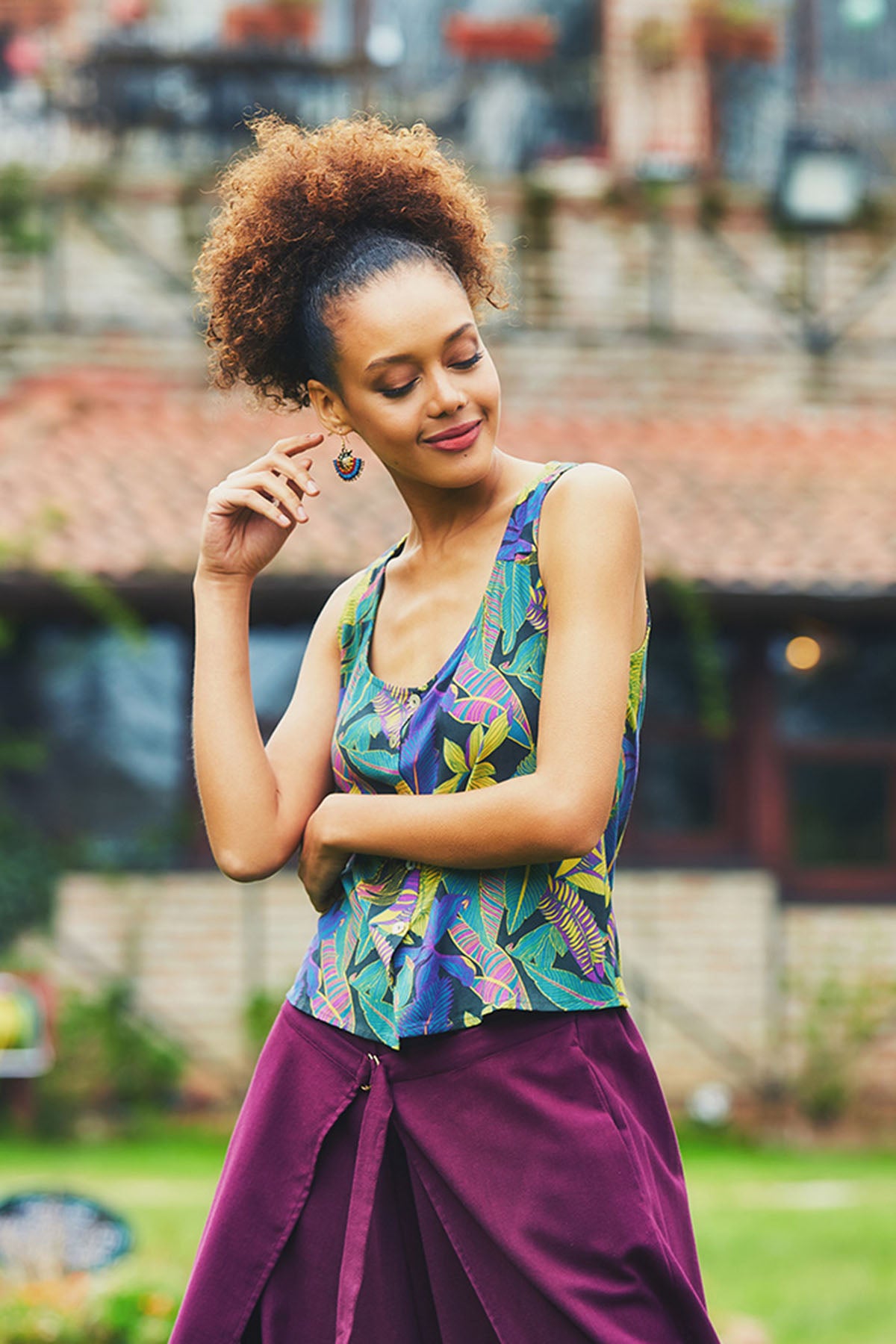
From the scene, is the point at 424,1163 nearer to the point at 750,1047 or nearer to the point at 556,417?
the point at 750,1047

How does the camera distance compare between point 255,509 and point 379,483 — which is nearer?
point 255,509

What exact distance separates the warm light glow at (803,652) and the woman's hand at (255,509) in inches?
361

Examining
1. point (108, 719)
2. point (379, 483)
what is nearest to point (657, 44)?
point (379, 483)

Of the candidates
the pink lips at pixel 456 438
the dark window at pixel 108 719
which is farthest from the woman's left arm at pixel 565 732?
the dark window at pixel 108 719

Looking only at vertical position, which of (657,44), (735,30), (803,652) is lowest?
(803,652)

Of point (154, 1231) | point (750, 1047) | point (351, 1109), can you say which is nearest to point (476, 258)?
point (351, 1109)

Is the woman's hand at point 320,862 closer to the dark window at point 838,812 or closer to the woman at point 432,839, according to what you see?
the woman at point 432,839

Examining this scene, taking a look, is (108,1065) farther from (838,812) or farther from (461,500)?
(461,500)

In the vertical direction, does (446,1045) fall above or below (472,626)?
below

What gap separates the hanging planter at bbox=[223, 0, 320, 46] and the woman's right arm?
11.8 meters

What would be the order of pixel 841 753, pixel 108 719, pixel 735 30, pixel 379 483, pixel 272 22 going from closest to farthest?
pixel 108 719, pixel 841 753, pixel 379 483, pixel 272 22, pixel 735 30

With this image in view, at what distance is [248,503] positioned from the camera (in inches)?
90.7

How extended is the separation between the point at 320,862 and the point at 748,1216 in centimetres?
611

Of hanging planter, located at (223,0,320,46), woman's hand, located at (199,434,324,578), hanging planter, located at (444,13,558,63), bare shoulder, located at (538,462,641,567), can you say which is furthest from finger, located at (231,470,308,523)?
hanging planter, located at (223,0,320,46)
